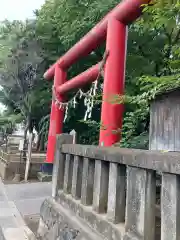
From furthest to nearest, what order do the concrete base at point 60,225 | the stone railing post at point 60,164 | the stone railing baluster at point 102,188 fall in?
the stone railing post at point 60,164 < the concrete base at point 60,225 < the stone railing baluster at point 102,188

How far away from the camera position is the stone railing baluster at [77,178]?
3.36 m

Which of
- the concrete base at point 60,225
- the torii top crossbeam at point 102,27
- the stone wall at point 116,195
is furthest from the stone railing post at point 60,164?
the torii top crossbeam at point 102,27

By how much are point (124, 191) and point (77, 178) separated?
3.50 ft

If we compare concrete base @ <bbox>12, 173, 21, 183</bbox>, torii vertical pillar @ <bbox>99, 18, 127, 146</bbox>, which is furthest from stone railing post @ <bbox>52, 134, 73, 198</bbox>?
concrete base @ <bbox>12, 173, 21, 183</bbox>

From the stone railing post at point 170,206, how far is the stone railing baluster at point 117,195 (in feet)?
2.08

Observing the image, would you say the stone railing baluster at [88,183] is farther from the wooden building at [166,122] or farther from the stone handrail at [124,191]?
the wooden building at [166,122]

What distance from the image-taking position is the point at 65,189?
377cm

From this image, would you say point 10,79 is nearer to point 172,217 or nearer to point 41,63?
point 41,63

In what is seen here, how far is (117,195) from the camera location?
7.80 ft

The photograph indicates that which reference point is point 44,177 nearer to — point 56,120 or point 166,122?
point 56,120

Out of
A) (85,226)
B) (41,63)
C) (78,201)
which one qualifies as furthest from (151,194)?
(41,63)

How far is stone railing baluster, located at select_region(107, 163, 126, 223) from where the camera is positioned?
237 cm

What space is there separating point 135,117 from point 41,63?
10263 millimetres

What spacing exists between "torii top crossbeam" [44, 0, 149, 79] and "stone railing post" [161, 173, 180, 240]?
3.95 meters
